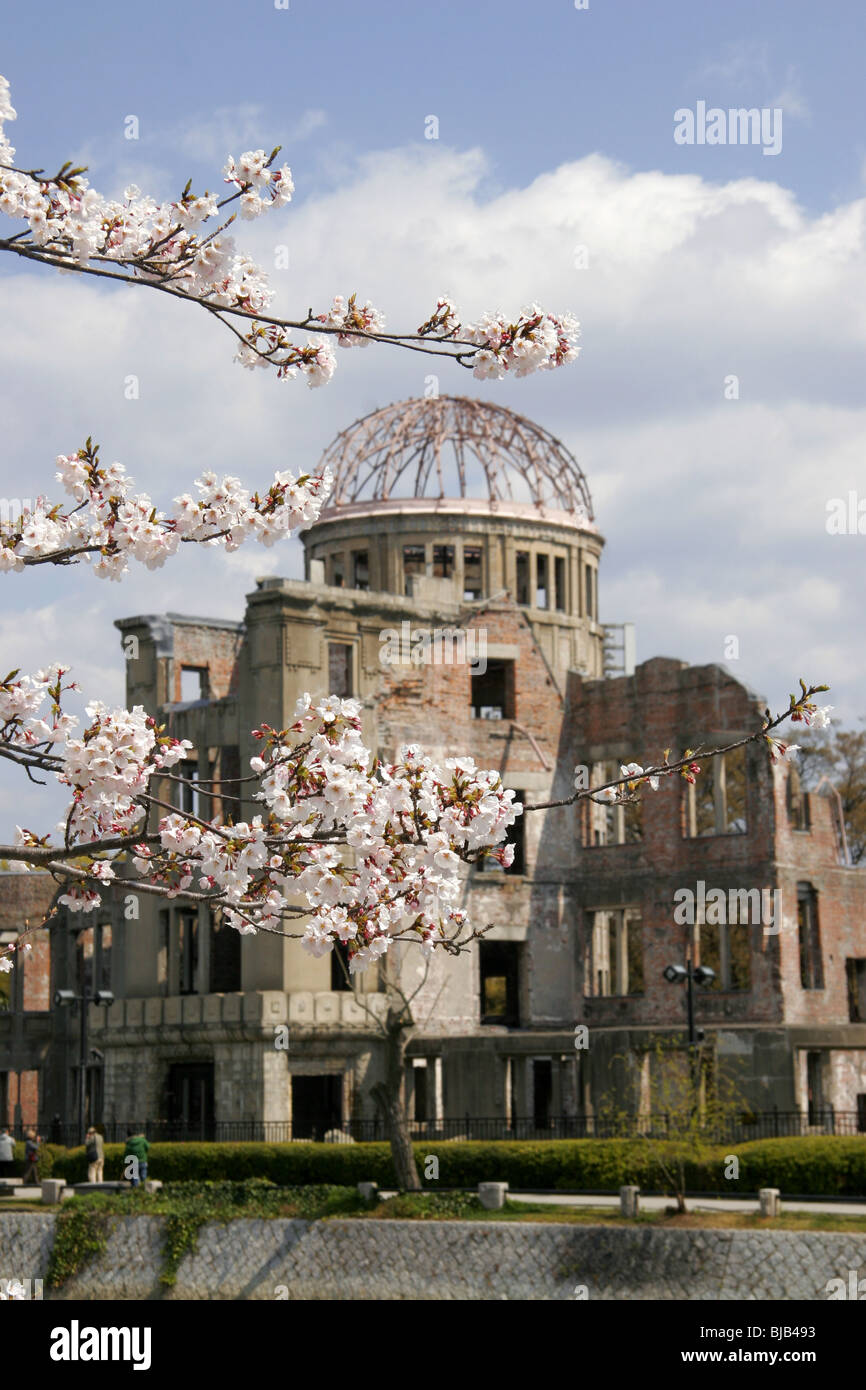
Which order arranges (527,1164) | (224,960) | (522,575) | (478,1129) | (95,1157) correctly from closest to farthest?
1. (527,1164)
2. (95,1157)
3. (478,1129)
4. (224,960)
5. (522,575)

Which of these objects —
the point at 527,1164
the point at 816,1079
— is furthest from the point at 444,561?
the point at 527,1164

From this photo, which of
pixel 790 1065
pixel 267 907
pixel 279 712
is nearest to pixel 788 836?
pixel 790 1065

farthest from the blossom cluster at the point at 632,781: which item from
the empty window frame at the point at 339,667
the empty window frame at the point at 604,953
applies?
the empty window frame at the point at 339,667

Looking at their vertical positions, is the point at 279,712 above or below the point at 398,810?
above

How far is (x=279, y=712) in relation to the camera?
4234cm

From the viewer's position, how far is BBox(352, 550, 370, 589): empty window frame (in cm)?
5147

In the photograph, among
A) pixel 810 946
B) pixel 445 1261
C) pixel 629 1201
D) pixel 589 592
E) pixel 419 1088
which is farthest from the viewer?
pixel 589 592

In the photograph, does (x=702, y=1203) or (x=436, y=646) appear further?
(x=436, y=646)

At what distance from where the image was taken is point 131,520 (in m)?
10.0

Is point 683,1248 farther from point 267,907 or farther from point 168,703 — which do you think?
point 168,703

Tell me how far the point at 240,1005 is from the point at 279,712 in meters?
6.66

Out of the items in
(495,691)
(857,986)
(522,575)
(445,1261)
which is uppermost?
(522,575)

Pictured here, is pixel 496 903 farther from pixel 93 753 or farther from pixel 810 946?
pixel 93 753
